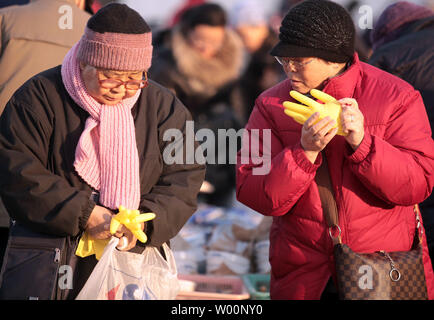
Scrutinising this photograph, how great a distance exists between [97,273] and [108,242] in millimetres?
142

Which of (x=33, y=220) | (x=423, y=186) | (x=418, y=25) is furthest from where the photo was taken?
(x=418, y=25)

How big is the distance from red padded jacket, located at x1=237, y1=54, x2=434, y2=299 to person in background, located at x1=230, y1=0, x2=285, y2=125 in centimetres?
396

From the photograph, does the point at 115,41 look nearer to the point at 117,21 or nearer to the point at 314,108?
the point at 117,21

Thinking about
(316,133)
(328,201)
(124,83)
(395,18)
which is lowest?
(328,201)

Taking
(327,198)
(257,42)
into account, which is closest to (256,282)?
(327,198)

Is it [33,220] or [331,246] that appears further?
[331,246]

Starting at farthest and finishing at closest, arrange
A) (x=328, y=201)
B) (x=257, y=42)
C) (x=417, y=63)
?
(x=257, y=42) → (x=417, y=63) → (x=328, y=201)

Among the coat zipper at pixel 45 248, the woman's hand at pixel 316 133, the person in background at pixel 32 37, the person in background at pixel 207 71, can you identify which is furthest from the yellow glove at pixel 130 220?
the person in background at pixel 207 71

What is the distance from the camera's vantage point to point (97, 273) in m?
2.56

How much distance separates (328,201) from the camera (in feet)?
9.03

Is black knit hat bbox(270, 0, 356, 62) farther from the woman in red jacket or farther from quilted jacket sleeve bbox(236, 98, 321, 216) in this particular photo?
quilted jacket sleeve bbox(236, 98, 321, 216)

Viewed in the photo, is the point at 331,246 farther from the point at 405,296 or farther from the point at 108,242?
the point at 108,242

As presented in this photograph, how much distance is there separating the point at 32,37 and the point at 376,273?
1900 mm
